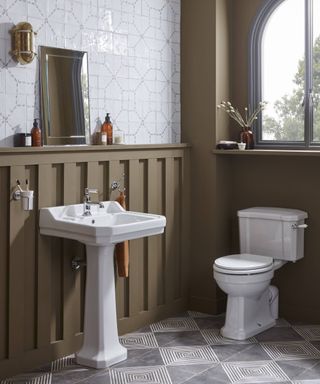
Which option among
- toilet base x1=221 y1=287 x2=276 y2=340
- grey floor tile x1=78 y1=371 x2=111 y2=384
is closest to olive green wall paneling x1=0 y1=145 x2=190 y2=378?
grey floor tile x1=78 y1=371 x2=111 y2=384

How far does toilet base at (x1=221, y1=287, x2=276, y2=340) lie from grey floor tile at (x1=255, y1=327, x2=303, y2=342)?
0.15 ft

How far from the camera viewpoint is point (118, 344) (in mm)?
3844

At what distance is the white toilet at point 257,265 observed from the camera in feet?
13.8

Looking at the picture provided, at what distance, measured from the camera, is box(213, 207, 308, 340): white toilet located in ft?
13.8

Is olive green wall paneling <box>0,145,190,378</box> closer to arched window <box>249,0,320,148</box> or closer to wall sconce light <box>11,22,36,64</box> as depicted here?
wall sconce light <box>11,22,36,64</box>

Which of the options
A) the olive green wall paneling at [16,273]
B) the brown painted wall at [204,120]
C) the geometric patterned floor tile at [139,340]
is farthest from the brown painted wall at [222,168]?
the olive green wall paneling at [16,273]

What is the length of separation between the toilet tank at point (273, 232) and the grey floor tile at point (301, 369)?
854mm

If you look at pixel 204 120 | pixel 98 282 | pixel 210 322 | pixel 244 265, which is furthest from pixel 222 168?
pixel 98 282

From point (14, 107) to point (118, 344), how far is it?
152 cm

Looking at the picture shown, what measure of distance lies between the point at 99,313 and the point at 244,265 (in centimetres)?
105

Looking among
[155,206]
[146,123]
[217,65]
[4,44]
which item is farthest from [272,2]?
[4,44]

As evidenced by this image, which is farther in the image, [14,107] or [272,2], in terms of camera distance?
[272,2]

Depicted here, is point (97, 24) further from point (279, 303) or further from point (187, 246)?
point (279, 303)

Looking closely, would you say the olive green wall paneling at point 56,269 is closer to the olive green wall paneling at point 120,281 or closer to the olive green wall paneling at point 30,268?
the olive green wall paneling at point 30,268
